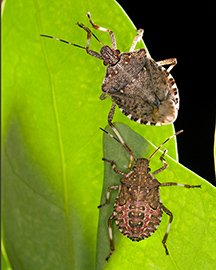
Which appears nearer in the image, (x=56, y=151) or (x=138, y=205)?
(x=56, y=151)

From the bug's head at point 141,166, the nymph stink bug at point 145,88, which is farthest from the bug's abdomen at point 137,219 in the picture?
the nymph stink bug at point 145,88

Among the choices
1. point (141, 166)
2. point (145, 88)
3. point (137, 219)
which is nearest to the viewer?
point (141, 166)

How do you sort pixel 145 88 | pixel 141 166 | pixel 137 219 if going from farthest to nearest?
pixel 145 88
pixel 137 219
pixel 141 166

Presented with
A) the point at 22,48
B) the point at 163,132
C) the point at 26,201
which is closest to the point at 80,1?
the point at 22,48

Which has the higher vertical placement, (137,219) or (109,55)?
(109,55)

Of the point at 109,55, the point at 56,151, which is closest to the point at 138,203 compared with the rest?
the point at 56,151

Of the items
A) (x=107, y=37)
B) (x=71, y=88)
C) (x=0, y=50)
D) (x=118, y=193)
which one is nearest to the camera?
(x=0, y=50)

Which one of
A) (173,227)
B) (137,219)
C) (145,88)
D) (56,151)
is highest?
(56,151)

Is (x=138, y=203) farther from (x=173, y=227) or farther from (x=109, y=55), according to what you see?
(x=109, y=55)

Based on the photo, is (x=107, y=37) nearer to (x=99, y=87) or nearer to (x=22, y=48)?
(x=99, y=87)

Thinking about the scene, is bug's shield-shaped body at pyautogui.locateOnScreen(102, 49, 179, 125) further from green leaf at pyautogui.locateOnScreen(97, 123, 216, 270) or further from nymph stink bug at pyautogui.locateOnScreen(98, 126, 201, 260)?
green leaf at pyautogui.locateOnScreen(97, 123, 216, 270)
